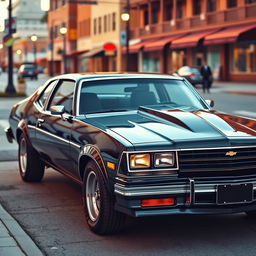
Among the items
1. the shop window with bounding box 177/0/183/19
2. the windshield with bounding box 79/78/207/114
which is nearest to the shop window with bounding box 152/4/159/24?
the shop window with bounding box 177/0/183/19

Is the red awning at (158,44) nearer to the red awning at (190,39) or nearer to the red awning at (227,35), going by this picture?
the red awning at (190,39)

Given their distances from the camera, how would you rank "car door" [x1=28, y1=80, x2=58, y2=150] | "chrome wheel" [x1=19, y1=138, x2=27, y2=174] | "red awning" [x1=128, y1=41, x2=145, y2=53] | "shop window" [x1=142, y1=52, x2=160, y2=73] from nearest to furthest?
1. "car door" [x1=28, y1=80, x2=58, y2=150]
2. "chrome wheel" [x1=19, y1=138, x2=27, y2=174]
3. "red awning" [x1=128, y1=41, x2=145, y2=53]
4. "shop window" [x1=142, y1=52, x2=160, y2=73]

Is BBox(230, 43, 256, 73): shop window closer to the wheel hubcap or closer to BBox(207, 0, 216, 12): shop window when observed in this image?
BBox(207, 0, 216, 12): shop window

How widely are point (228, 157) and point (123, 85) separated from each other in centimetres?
219

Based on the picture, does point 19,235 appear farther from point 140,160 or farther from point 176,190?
point 176,190

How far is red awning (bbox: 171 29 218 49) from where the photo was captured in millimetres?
51250

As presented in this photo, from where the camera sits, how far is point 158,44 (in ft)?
193

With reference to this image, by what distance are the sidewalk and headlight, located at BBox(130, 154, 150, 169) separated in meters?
1.09

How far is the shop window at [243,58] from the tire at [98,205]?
4372cm

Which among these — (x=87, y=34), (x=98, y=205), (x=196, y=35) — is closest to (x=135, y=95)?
(x=98, y=205)

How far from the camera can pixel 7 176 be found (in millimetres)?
→ 9891

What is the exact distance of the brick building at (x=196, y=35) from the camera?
48562 millimetres

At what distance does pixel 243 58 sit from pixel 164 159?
45.6 metres

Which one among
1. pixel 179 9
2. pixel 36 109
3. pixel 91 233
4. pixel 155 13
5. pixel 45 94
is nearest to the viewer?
pixel 91 233
